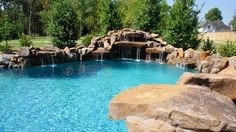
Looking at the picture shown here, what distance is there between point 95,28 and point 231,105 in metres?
41.7

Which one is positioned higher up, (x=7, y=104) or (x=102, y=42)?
(x=102, y=42)

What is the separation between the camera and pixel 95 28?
1791 inches

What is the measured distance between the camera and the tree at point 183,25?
27.8 metres

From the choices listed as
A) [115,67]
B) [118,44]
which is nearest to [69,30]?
[118,44]

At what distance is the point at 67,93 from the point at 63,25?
14.2 metres

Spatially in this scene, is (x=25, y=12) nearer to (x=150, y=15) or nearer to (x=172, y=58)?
(x=150, y=15)

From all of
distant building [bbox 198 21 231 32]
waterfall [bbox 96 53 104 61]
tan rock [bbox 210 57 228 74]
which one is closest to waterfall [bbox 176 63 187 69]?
tan rock [bbox 210 57 228 74]

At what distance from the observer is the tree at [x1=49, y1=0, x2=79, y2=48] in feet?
87.6

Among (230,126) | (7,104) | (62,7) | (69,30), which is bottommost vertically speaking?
(7,104)

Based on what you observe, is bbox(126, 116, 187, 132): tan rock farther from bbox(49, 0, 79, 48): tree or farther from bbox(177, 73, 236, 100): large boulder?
bbox(49, 0, 79, 48): tree

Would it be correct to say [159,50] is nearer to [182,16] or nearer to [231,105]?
[182,16]

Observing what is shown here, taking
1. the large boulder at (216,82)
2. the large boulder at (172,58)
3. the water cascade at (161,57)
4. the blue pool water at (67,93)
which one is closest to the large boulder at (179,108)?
the large boulder at (216,82)

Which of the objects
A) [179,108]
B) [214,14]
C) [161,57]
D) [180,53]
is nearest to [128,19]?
[161,57]

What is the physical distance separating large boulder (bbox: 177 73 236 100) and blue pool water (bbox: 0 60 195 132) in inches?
171
